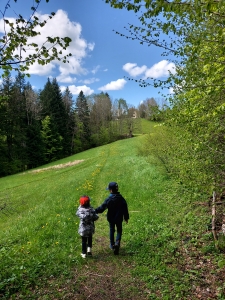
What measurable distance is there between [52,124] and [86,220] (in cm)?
4498

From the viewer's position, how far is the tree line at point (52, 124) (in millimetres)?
39594

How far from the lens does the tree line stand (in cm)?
3959

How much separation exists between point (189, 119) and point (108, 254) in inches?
171

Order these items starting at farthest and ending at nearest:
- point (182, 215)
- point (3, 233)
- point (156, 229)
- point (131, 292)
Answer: point (3, 233) → point (182, 215) → point (156, 229) → point (131, 292)

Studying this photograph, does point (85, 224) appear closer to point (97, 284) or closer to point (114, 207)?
point (114, 207)

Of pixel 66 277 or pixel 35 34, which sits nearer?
pixel 35 34

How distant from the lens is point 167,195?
35.3 ft

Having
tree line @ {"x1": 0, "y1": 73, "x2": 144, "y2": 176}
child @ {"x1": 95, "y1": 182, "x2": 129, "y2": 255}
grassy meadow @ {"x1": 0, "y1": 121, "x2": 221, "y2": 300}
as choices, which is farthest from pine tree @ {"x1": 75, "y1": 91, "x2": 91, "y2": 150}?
child @ {"x1": 95, "y1": 182, "x2": 129, "y2": 255}

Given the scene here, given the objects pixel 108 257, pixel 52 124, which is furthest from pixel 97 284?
pixel 52 124

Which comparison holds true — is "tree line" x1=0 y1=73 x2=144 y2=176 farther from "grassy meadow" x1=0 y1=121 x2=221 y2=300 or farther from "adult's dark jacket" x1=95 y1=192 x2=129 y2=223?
"adult's dark jacket" x1=95 y1=192 x2=129 y2=223

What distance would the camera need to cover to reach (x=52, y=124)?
160 ft

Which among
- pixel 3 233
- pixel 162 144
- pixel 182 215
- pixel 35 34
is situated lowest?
pixel 3 233

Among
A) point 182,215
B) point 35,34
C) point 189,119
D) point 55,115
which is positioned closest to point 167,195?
point 182,215

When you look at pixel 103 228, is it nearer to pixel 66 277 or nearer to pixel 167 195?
pixel 66 277
